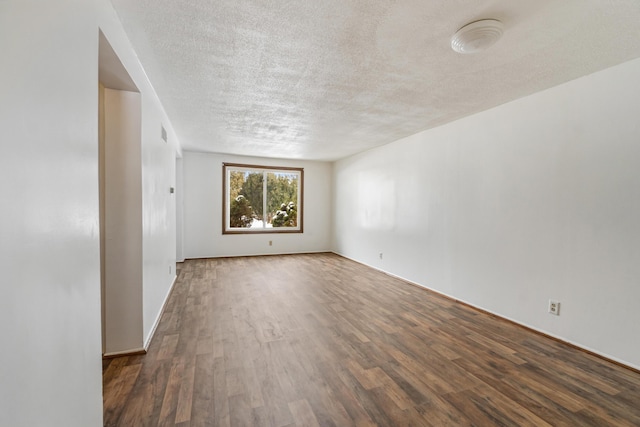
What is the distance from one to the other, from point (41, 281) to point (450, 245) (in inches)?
150

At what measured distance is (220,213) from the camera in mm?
5977

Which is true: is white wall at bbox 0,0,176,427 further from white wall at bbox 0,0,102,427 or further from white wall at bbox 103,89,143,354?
white wall at bbox 103,89,143,354

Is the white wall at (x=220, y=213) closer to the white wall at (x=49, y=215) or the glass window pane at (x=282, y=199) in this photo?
the glass window pane at (x=282, y=199)

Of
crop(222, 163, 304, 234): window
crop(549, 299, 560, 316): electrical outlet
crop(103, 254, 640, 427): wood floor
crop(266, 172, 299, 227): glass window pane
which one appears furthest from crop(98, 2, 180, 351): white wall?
crop(549, 299, 560, 316): electrical outlet

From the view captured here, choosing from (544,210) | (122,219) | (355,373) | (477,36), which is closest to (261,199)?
(122,219)

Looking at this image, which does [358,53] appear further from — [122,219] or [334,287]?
[334,287]

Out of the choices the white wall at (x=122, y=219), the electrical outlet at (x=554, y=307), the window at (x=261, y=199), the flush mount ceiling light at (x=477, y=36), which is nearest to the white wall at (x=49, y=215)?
the white wall at (x=122, y=219)

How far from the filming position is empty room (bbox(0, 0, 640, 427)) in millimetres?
952

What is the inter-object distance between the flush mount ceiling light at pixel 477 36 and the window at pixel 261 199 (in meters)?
5.06

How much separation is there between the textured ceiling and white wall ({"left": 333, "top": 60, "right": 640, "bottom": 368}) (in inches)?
11.8

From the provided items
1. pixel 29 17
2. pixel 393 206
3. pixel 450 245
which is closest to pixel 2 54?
pixel 29 17

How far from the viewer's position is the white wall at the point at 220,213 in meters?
5.77

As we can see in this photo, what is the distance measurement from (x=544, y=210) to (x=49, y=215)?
355 centimetres

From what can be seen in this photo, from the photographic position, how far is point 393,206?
4680 millimetres
